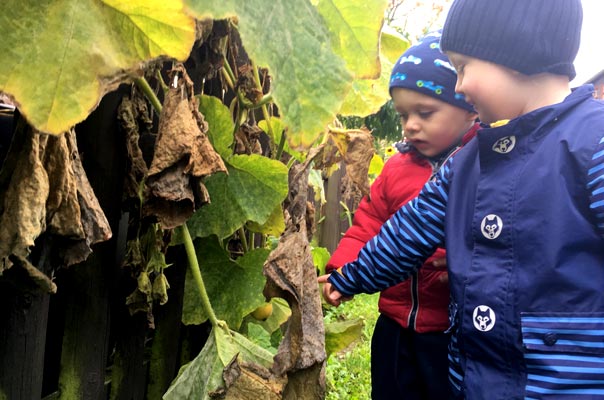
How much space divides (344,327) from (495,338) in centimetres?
41

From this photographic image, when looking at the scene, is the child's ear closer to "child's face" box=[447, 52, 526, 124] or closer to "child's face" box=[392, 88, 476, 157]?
"child's face" box=[392, 88, 476, 157]

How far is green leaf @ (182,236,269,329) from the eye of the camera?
1197mm

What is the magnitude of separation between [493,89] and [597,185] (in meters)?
0.32

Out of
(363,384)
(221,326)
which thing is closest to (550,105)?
(221,326)

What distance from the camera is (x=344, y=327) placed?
139 centimetres

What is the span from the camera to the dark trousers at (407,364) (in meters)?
1.61

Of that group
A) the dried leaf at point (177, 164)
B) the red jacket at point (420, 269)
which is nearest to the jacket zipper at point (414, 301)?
the red jacket at point (420, 269)

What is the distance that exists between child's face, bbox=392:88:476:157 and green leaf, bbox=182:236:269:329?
675 millimetres

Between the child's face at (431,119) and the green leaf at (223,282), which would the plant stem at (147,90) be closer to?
the green leaf at (223,282)

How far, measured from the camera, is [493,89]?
1.21 metres

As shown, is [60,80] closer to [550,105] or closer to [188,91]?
[188,91]

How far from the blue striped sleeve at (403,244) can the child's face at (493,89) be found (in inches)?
9.9

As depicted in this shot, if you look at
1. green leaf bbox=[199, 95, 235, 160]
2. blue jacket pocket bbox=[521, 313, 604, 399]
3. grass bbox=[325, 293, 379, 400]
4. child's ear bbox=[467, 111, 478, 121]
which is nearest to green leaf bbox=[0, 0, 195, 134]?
green leaf bbox=[199, 95, 235, 160]

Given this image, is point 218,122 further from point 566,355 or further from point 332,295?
point 566,355
